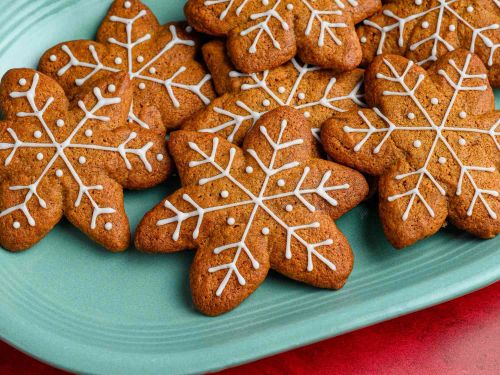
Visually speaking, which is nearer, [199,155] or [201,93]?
[199,155]

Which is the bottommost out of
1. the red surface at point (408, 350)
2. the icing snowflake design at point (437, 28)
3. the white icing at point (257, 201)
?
the red surface at point (408, 350)

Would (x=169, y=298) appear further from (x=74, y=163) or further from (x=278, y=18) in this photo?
(x=278, y=18)

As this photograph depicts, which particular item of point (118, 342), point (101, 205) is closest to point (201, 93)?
point (101, 205)

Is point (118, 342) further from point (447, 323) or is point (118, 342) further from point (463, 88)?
point (463, 88)

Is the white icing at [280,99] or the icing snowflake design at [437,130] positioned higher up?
the white icing at [280,99]

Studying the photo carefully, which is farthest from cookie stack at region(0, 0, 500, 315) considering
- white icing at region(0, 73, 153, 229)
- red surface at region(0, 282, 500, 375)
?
red surface at region(0, 282, 500, 375)

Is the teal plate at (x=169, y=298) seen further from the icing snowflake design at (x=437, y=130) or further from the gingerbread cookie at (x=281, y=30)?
the gingerbread cookie at (x=281, y=30)

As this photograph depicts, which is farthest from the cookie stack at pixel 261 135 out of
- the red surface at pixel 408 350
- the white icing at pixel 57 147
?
the red surface at pixel 408 350
